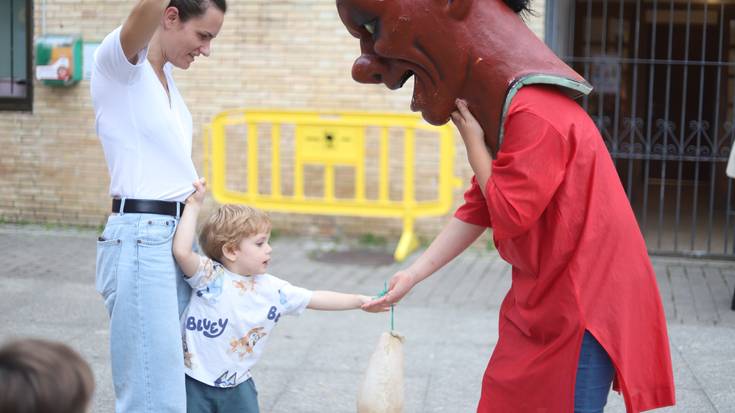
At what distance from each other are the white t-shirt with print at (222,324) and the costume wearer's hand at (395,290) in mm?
370

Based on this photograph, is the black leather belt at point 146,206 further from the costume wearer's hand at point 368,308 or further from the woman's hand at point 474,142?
the woman's hand at point 474,142

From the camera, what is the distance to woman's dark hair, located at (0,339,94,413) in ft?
5.83

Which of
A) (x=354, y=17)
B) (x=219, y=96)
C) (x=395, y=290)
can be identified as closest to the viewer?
(x=354, y=17)

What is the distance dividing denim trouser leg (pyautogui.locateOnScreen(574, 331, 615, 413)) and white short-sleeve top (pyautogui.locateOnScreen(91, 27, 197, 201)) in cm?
138

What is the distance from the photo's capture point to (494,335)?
247 inches

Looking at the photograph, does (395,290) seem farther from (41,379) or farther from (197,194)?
(41,379)

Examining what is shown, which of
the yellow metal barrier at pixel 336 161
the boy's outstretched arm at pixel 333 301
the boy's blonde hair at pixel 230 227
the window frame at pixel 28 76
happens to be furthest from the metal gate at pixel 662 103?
the boy's blonde hair at pixel 230 227

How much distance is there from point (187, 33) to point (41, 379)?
1.67 m

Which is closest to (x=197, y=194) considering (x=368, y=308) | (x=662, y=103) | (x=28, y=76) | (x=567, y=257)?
(x=368, y=308)

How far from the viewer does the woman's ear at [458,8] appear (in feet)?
9.20

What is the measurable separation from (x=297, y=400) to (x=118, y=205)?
2.02 metres

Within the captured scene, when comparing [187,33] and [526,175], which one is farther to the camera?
[187,33]

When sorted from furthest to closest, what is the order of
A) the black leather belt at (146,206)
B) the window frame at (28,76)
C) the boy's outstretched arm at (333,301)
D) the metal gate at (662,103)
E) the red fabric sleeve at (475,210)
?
the window frame at (28,76), the metal gate at (662,103), the boy's outstretched arm at (333,301), the black leather belt at (146,206), the red fabric sleeve at (475,210)

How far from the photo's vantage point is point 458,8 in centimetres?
281
